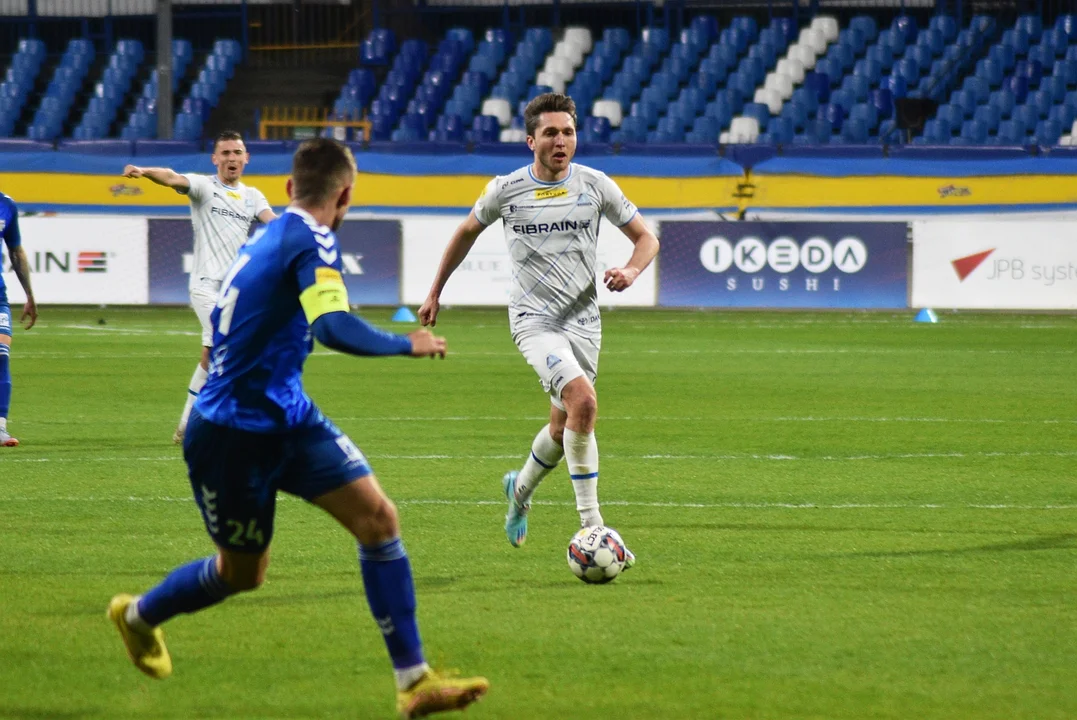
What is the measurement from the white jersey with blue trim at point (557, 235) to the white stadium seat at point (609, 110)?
81.4 feet

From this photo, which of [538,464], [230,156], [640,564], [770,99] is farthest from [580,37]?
[640,564]

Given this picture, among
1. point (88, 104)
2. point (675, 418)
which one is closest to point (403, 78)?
point (88, 104)

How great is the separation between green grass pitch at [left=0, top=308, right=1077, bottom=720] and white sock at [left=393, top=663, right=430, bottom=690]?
0.26m

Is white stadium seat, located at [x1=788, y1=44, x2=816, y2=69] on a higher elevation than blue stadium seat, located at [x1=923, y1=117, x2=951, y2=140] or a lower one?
higher

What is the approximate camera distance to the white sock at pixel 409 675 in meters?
4.43

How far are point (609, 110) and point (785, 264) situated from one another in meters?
8.18

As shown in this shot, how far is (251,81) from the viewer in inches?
1419

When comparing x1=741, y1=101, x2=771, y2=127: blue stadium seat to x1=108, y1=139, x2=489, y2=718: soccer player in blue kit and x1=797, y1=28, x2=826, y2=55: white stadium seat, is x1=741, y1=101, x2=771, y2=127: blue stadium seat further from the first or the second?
x1=108, y1=139, x2=489, y2=718: soccer player in blue kit

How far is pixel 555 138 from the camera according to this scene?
712 centimetres

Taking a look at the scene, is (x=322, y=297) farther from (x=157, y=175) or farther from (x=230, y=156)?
(x=230, y=156)

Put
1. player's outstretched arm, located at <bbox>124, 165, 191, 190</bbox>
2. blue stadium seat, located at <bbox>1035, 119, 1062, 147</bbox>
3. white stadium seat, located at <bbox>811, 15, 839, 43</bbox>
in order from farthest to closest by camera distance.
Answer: white stadium seat, located at <bbox>811, 15, 839, 43</bbox> < blue stadium seat, located at <bbox>1035, 119, 1062, 147</bbox> < player's outstretched arm, located at <bbox>124, 165, 191, 190</bbox>

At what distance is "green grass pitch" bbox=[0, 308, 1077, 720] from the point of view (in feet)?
15.9

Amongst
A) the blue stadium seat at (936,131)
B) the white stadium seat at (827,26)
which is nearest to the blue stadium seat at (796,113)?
the blue stadium seat at (936,131)

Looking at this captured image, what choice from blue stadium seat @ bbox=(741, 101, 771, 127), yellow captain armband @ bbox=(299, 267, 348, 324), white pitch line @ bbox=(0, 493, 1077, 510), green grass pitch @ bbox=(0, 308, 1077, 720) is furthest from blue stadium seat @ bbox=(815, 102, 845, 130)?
yellow captain armband @ bbox=(299, 267, 348, 324)
